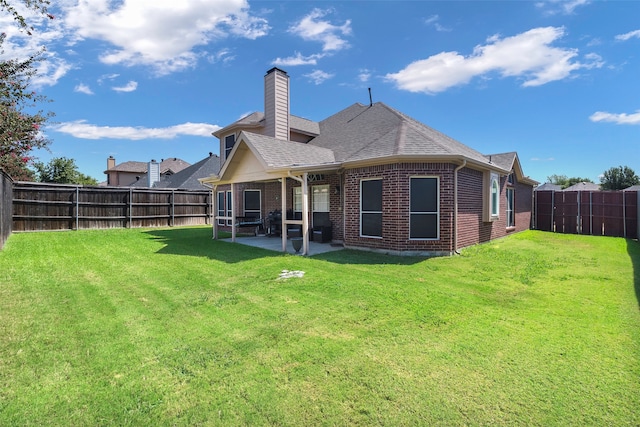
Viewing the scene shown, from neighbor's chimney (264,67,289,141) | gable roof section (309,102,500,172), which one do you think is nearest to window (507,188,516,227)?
gable roof section (309,102,500,172)

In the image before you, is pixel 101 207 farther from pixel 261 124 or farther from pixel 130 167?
pixel 130 167

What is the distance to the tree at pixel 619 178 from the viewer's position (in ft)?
152

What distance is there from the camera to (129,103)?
2105 centimetres

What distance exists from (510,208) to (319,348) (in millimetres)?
14990

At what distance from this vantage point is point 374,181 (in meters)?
10.1

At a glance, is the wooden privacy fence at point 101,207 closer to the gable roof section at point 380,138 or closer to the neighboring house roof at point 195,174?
the neighboring house roof at point 195,174

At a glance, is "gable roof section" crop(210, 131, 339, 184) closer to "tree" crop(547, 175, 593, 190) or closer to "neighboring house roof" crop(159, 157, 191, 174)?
"neighboring house roof" crop(159, 157, 191, 174)

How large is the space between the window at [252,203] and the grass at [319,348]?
8.34 metres

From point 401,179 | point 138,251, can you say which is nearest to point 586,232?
point 401,179

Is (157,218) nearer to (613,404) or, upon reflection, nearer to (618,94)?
(613,404)

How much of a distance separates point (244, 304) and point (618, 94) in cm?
2002

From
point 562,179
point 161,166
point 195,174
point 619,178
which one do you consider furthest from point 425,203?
point 562,179

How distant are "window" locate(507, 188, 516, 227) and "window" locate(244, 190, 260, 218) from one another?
39.3 ft

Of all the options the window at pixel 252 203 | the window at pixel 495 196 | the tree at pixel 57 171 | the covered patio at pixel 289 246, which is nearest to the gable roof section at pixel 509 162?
the window at pixel 495 196
